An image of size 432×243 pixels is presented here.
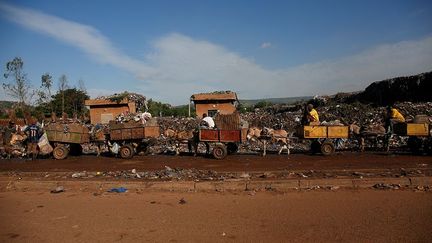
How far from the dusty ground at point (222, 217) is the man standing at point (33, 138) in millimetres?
8351

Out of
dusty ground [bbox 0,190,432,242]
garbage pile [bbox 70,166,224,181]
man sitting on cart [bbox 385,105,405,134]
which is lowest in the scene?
dusty ground [bbox 0,190,432,242]

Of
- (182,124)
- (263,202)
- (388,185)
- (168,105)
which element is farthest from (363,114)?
(168,105)

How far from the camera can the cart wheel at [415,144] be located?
47.4 ft

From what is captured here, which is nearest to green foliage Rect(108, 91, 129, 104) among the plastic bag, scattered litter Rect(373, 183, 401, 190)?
the plastic bag

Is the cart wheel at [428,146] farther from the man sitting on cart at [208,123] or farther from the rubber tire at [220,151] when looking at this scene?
the man sitting on cart at [208,123]

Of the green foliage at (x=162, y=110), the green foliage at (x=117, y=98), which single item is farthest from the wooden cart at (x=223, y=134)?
the green foliage at (x=162, y=110)

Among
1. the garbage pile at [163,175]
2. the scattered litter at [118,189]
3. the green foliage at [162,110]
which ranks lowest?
the scattered litter at [118,189]

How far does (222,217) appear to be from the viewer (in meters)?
6.57

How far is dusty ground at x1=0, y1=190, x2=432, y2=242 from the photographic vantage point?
5619mm

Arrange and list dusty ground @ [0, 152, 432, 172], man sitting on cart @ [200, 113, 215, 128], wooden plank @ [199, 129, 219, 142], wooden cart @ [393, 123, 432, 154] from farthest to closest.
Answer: man sitting on cart @ [200, 113, 215, 128]
wooden plank @ [199, 129, 219, 142]
wooden cart @ [393, 123, 432, 154]
dusty ground @ [0, 152, 432, 172]

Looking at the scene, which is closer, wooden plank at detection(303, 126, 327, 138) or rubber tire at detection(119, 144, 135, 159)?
wooden plank at detection(303, 126, 327, 138)

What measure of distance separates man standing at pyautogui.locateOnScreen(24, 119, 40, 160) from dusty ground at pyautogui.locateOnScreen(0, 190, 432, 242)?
27.4ft

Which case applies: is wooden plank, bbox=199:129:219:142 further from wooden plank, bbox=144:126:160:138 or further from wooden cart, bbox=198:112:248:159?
wooden plank, bbox=144:126:160:138

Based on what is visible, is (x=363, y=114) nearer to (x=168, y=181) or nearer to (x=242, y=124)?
(x=242, y=124)
